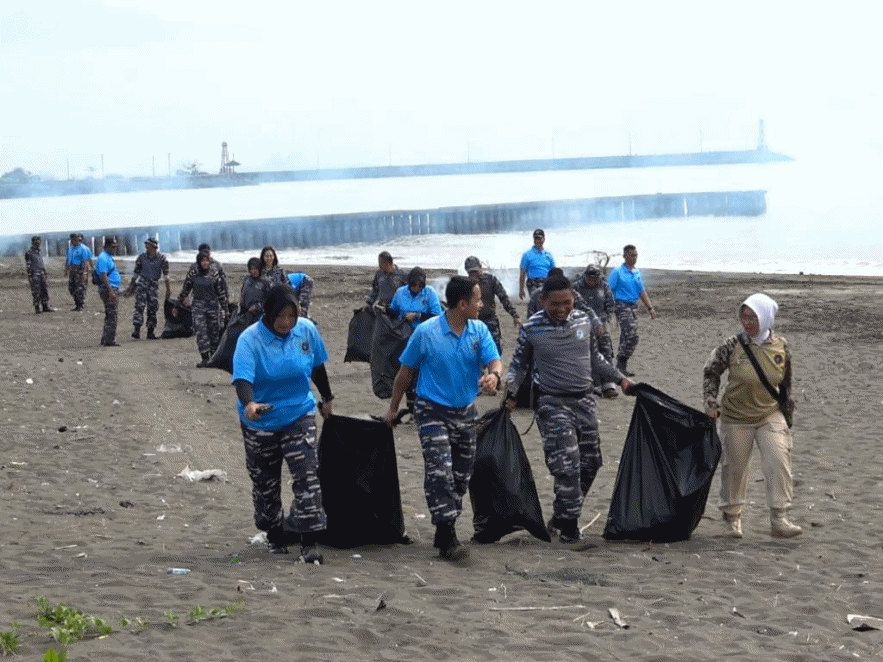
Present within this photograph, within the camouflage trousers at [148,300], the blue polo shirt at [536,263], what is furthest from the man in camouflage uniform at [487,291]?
the camouflage trousers at [148,300]

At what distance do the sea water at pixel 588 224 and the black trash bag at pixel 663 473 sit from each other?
→ 1182cm

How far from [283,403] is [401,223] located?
185 feet

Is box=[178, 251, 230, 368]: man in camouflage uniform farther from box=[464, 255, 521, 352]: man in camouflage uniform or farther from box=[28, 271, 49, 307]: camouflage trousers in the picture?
box=[28, 271, 49, 307]: camouflage trousers

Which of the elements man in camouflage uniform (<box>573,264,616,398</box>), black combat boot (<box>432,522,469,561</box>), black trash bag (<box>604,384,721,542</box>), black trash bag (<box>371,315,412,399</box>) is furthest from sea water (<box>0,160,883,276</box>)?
black combat boot (<box>432,522,469,561</box>)

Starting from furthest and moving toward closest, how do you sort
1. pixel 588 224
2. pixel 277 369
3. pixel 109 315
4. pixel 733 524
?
pixel 588 224 < pixel 109 315 < pixel 733 524 < pixel 277 369

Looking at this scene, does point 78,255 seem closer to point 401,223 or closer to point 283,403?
point 283,403

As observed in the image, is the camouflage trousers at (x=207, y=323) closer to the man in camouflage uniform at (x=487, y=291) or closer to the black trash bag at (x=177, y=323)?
the black trash bag at (x=177, y=323)

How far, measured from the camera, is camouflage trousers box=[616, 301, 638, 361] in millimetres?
14578

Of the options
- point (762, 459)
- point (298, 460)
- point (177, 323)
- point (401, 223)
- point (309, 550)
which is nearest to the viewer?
point (298, 460)

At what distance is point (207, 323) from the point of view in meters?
16.1

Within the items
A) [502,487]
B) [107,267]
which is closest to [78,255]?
[107,267]

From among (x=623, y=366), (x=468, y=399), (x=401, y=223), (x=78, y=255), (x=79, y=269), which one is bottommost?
(x=623, y=366)

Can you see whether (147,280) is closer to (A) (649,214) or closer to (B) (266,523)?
(B) (266,523)

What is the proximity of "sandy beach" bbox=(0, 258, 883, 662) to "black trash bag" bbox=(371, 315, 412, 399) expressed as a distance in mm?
611
